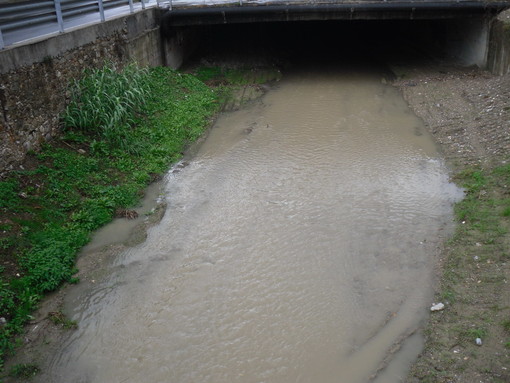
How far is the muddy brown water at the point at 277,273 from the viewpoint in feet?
17.6

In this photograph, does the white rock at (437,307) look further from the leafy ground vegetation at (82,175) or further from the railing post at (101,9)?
the railing post at (101,9)

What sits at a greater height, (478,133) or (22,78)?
(22,78)

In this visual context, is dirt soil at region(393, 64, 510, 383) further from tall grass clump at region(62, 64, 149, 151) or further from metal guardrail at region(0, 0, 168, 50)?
metal guardrail at region(0, 0, 168, 50)

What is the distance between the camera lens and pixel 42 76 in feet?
27.6

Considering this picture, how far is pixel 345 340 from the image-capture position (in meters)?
5.61

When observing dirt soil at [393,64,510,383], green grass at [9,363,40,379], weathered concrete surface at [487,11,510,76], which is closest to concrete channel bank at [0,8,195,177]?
green grass at [9,363,40,379]

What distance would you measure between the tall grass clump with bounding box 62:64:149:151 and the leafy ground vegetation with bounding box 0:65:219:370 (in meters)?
0.02

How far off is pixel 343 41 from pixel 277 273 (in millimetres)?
14587

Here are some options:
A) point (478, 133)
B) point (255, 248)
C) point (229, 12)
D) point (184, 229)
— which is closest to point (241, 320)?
point (255, 248)

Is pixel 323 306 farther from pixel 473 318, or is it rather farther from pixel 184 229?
pixel 184 229

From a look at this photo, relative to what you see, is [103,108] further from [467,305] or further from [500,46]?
[500,46]

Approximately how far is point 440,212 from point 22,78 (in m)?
7.21

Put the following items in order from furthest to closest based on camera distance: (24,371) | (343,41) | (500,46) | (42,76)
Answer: (343,41) < (500,46) < (42,76) < (24,371)

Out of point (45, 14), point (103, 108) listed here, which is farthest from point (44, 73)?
point (103, 108)
